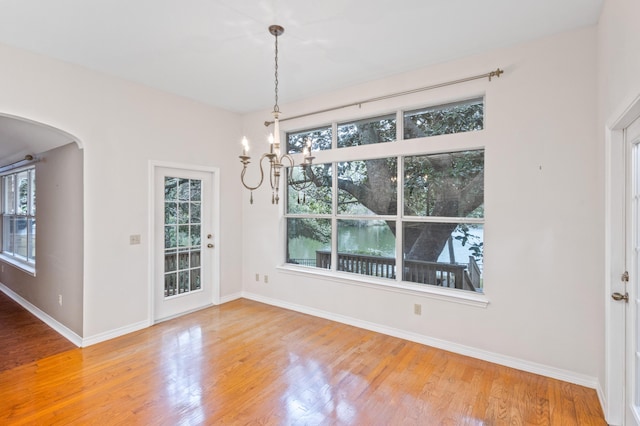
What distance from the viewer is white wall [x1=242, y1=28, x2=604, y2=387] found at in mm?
2594

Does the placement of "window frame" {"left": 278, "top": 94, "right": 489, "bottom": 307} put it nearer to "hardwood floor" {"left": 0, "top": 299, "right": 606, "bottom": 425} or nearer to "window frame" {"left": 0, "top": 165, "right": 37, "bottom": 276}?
"hardwood floor" {"left": 0, "top": 299, "right": 606, "bottom": 425}

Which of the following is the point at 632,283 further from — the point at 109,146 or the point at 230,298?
the point at 109,146

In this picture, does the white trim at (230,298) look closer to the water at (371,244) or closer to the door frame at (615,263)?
the water at (371,244)

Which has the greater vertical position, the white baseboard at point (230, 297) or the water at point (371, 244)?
the water at point (371, 244)

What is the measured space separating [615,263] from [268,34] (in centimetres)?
311

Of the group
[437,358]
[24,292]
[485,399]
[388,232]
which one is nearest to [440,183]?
[388,232]

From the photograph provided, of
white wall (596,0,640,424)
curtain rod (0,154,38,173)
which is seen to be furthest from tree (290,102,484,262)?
curtain rod (0,154,38,173)

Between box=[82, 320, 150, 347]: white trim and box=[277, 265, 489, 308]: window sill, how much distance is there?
6.09 ft

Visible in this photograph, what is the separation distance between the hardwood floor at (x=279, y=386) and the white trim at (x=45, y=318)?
0.29 metres

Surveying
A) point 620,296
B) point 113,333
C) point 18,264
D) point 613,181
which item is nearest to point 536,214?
point 613,181

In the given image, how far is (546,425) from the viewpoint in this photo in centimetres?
214

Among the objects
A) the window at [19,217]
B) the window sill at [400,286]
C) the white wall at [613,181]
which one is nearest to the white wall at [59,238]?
the window at [19,217]

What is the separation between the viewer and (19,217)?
5.05m

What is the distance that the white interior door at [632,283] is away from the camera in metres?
1.91
